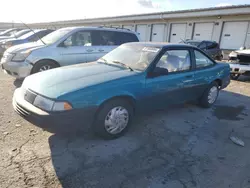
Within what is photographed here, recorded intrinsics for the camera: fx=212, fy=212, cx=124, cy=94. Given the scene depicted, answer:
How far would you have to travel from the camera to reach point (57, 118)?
8.98 ft

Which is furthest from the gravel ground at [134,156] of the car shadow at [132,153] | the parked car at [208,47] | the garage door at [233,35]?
the garage door at [233,35]

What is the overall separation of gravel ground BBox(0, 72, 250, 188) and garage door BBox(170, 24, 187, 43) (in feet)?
61.5

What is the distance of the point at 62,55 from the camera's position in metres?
6.28

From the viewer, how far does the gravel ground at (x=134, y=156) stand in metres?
2.50

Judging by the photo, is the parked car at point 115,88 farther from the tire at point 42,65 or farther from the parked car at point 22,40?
the parked car at point 22,40

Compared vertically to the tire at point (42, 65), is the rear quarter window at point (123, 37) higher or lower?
higher

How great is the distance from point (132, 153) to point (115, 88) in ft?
3.23

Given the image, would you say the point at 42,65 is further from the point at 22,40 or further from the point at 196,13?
the point at 196,13

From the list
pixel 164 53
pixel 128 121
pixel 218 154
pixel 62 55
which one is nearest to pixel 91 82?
pixel 128 121

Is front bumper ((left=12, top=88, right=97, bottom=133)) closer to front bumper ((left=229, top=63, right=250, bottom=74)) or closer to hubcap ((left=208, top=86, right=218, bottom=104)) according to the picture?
hubcap ((left=208, top=86, right=218, bottom=104))

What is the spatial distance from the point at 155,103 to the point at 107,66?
113 centimetres

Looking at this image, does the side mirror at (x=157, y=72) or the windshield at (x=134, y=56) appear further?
the windshield at (x=134, y=56)

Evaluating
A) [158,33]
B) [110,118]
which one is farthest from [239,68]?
[158,33]

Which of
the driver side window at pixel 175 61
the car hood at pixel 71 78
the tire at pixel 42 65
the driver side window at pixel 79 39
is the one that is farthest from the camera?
the driver side window at pixel 79 39
